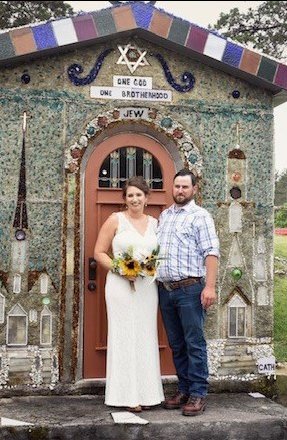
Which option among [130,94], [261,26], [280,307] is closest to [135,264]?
[130,94]

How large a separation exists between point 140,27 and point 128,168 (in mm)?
1329

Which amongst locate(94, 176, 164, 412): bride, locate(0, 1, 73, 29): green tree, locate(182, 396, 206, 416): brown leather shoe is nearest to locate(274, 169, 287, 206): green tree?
locate(94, 176, 164, 412): bride

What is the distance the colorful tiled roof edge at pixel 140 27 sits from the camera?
5574mm

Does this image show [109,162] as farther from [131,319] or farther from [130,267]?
[131,319]

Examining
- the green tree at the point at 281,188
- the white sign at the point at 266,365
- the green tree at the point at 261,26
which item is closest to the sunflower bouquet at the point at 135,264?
the white sign at the point at 266,365

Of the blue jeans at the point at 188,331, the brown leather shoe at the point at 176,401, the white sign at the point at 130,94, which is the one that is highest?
the white sign at the point at 130,94

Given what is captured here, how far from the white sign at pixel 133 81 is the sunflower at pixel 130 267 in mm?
1851

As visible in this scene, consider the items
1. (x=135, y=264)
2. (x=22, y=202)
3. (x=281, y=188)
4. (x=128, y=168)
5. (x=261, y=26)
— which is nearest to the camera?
(x=135, y=264)

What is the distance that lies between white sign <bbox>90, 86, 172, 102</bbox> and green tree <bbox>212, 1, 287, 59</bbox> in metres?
6.23

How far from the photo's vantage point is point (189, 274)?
5.22 meters

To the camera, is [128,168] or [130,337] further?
[128,168]

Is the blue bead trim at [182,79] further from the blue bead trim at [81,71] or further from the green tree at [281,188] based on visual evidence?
the green tree at [281,188]

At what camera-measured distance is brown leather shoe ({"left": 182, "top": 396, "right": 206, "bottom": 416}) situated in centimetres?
523

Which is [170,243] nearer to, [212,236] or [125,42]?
[212,236]
